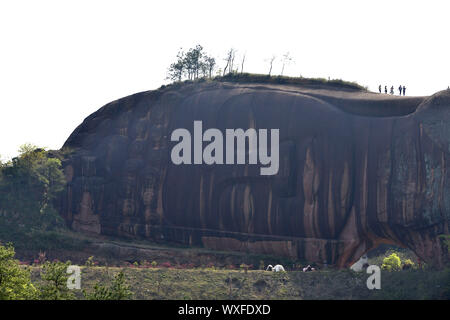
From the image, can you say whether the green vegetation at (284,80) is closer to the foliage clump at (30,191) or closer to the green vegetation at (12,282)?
the foliage clump at (30,191)

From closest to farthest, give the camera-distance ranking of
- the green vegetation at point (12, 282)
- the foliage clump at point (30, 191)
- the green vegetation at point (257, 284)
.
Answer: the green vegetation at point (12, 282), the green vegetation at point (257, 284), the foliage clump at point (30, 191)

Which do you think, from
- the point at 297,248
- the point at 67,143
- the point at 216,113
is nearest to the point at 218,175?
the point at 216,113

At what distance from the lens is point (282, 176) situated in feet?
142

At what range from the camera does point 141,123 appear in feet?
173

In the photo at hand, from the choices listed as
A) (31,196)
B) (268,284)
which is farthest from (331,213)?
(31,196)

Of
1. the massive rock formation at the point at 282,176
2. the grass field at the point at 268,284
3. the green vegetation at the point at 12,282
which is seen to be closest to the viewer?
the green vegetation at the point at 12,282

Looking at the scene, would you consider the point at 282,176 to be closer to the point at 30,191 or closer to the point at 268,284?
the point at 268,284

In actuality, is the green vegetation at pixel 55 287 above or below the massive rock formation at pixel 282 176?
below

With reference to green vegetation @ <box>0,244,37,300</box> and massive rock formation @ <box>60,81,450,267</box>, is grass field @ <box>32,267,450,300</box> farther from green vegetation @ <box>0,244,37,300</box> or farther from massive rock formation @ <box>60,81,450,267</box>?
massive rock formation @ <box>60,81,450,267</box>

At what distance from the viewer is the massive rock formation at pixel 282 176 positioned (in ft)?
126

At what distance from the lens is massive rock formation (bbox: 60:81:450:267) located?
38.4 meters

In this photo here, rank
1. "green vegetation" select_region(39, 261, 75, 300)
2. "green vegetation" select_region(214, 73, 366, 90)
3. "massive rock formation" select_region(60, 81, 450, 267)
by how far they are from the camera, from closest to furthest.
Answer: "green vegetation" select_region(39, 261, 75, 300) → "massive rock formation" select_region(60, 81, 450, 267) → "green vegetation" select_region(214, 73, 366, 90)


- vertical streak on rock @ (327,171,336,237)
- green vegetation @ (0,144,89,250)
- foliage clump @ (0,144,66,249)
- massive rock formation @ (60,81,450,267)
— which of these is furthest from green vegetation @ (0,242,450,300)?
foliage clump @ (0,144,66,249)

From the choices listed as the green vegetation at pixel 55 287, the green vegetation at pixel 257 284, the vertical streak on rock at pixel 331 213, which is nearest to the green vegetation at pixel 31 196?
the green vegetation at pixel 257 284
